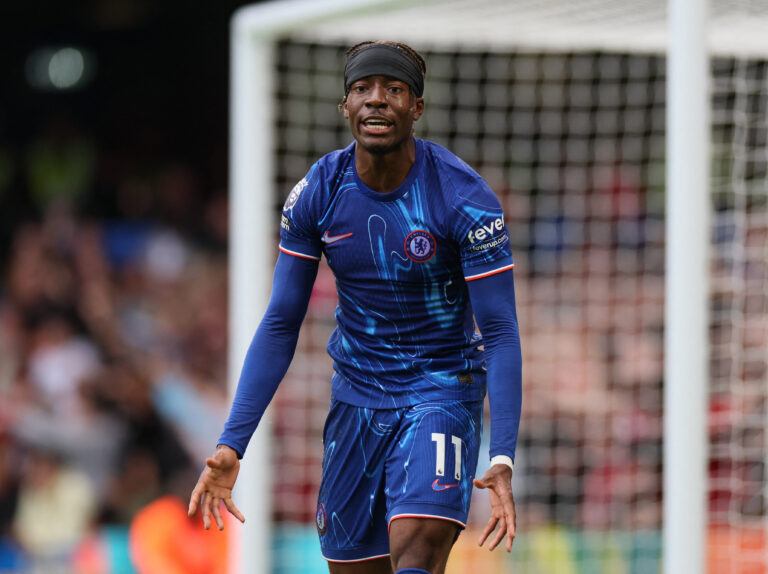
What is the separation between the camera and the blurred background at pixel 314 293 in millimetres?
6719

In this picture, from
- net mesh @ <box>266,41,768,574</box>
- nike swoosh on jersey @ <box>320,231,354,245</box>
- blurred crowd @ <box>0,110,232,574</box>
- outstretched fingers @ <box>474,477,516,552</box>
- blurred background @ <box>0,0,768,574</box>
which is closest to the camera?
outstretched fingers @ <box>474,477,516,552</box>

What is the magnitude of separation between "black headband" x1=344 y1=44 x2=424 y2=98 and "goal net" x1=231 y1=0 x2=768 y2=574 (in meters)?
2.59

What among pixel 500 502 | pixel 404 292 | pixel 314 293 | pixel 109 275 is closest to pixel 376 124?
pixel 404 292

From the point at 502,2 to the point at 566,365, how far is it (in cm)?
279

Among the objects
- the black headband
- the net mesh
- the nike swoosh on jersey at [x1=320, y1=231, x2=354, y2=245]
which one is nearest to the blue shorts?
the nike swoosh on jersey at [x1=320, y1=231, x2=354, y2=245]

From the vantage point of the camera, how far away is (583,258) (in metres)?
8.06

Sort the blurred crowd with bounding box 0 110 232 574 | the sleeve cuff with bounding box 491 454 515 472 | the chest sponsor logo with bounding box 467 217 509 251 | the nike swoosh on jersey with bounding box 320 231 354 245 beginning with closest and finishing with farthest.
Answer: the sleeve cuff with bounding box 491 454 515 472 < the chest sponsor logo with bounding box 467 217 509 251 < the nike swoosh on jersey with bounding box 320 231 354 245 < the blurred crowd with bounding box 0 110 232 574

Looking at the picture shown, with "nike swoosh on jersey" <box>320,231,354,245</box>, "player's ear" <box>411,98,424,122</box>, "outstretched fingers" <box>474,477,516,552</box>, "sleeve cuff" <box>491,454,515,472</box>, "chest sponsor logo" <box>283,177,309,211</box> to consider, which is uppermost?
"player's ear" <box>411,98,424,122</box>

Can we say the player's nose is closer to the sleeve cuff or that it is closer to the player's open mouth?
the player's open mouth

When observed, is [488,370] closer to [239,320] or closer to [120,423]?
[239,320]

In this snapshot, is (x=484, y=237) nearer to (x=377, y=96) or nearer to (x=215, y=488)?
(x=377, y=96)

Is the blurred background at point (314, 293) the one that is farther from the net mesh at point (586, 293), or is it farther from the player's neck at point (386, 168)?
the player's neck at point (386, 168)

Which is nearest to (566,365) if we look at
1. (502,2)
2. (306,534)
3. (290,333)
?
(306,534)

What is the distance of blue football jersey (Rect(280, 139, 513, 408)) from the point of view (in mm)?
3201
